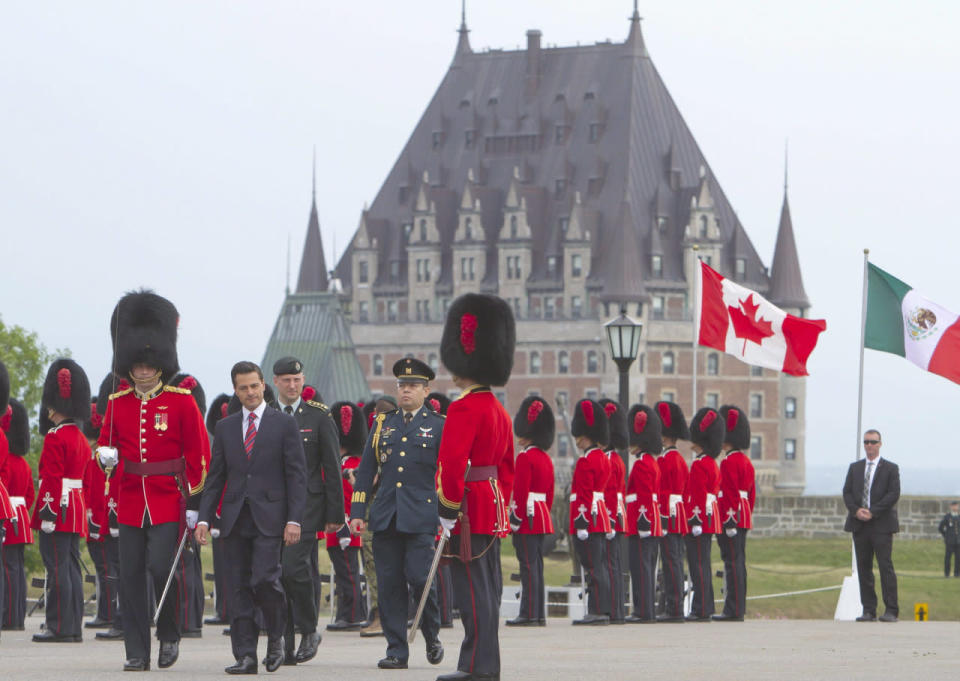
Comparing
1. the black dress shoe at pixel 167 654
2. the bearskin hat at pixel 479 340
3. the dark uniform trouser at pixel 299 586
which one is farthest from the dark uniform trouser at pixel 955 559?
the black dress shoe at pixel 167 654

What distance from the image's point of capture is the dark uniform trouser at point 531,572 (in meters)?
18.2

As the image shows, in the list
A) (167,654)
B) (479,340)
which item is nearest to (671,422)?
(479,340)

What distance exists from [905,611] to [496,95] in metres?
83.4

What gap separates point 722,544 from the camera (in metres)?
19.7

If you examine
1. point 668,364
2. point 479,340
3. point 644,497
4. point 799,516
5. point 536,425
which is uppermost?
point 668,364

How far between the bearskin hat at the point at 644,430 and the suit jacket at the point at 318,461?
639 cm

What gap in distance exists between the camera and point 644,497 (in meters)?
19.1

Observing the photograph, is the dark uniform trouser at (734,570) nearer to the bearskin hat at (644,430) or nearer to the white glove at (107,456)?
the bearskin hat at (644,430)

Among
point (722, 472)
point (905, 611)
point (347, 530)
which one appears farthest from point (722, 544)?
point (905, 611)

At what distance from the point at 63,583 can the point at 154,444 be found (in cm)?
358

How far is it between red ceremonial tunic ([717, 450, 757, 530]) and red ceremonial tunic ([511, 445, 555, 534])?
2.20 metres

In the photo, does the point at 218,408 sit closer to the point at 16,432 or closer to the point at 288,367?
the point at 16,432

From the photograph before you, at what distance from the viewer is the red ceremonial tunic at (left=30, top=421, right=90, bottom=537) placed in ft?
50.6

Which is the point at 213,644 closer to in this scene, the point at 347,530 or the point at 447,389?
the point at 347,530
